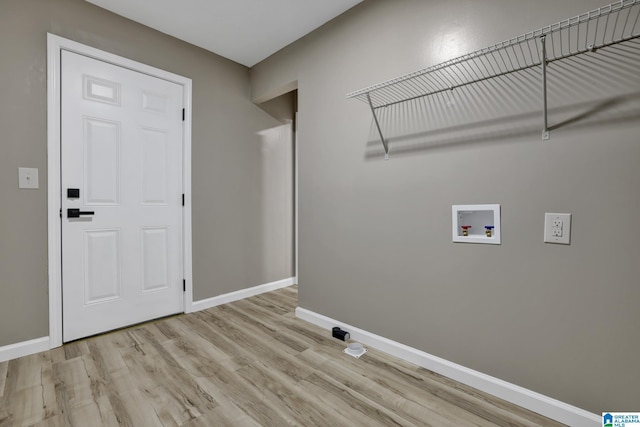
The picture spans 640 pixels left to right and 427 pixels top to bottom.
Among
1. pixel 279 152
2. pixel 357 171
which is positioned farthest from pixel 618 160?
pixel 279 152

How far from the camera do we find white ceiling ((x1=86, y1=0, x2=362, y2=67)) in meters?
2.08

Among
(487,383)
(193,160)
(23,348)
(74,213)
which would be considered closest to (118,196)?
(74,213)

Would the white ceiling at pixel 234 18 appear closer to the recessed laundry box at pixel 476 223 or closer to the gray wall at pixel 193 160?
the gray wall at pixel 193 160

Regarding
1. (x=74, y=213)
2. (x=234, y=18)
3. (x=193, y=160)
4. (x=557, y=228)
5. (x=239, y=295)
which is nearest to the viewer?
(x=557, y=228)

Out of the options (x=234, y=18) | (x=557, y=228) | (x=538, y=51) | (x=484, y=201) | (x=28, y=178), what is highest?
(x=234, y=18)

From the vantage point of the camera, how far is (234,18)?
2.24 meters

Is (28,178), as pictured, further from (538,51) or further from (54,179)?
(538,51)

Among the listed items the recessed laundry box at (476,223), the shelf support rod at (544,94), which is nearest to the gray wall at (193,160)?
the recessed laundry box at (476,223)

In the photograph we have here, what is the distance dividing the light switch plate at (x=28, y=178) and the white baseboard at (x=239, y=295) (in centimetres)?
149

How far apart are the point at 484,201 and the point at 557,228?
0.33 meters

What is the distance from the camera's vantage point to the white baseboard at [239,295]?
8.94 ft
